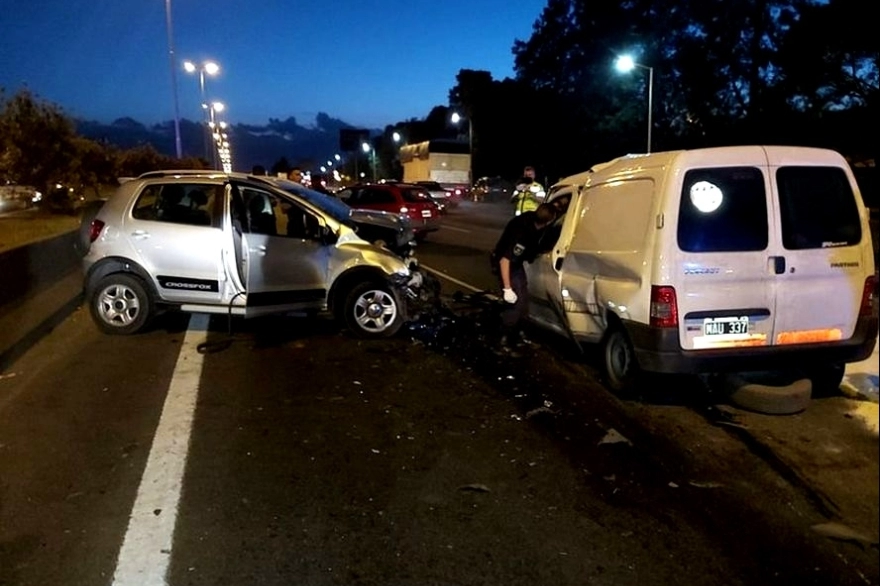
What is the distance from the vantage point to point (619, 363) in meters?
7.35

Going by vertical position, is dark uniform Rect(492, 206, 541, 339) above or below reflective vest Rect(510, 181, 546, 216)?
below

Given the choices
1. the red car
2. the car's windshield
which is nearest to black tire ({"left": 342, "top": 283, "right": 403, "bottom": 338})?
the car's windshield

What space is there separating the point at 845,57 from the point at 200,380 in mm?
34316

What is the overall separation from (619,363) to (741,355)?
1172 millimetres

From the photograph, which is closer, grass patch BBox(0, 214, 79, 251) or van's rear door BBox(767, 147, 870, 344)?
van's rear door BBox(767, 147, 870, 344)

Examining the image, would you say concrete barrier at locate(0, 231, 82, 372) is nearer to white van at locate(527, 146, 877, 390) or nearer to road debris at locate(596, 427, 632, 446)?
road debris at locate(596, 427, 632, 446)

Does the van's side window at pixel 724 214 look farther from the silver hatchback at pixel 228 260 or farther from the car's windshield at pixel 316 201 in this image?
the car's windshield at pixel 316 201

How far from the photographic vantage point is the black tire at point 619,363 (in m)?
7.09

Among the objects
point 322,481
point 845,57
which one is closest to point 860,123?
point 845,57

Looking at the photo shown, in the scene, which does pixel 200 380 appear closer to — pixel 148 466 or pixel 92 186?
pixel 148 466

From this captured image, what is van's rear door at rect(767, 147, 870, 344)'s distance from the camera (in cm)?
634

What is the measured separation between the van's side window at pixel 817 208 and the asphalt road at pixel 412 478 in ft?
4.40

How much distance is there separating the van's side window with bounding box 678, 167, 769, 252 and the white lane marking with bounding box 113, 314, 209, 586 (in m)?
3.80

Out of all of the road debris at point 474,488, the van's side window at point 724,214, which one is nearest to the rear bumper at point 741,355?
the van's side window at point 724,214
